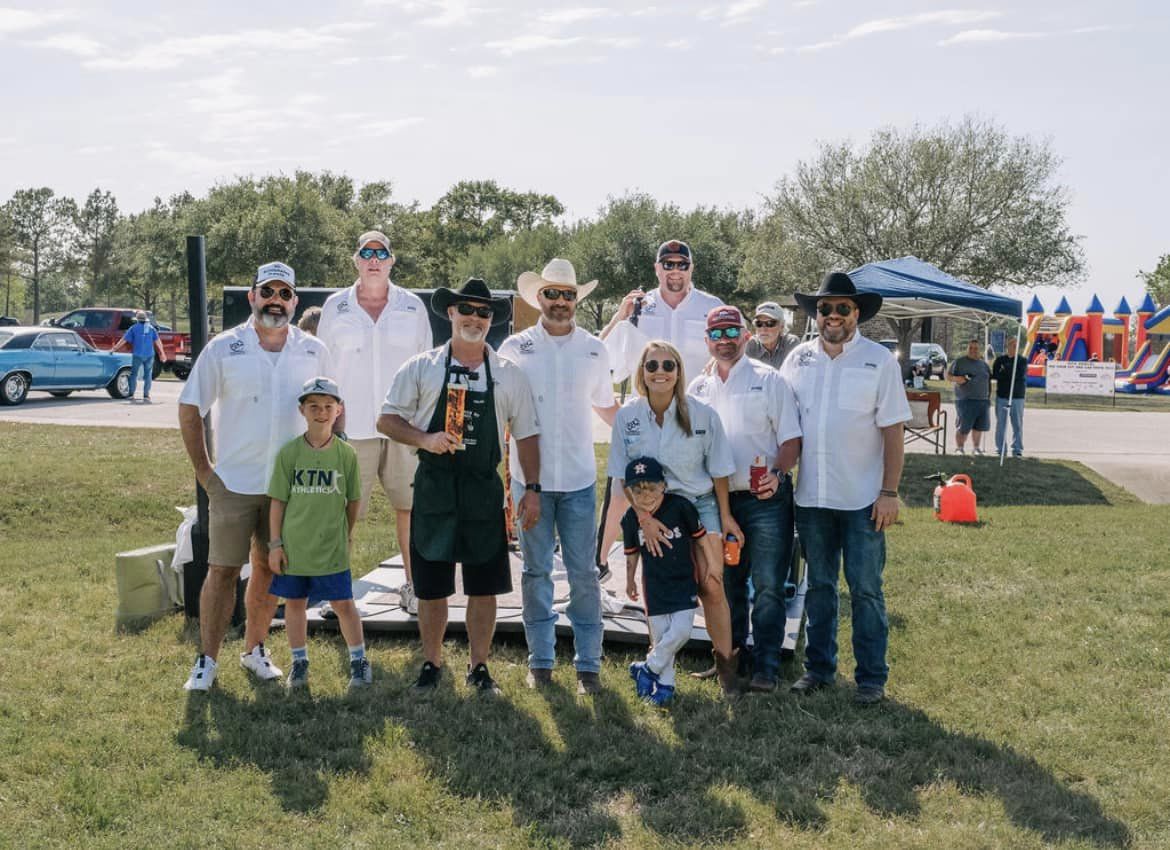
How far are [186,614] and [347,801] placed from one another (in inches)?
115

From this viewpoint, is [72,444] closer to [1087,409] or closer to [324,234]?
[1087,409]

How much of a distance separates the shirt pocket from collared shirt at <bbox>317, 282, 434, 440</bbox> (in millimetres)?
2337

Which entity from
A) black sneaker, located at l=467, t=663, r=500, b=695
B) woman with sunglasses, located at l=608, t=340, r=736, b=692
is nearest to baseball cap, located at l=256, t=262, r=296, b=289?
woman with sunglasses, located at l=608, t=340, r=736, b=692

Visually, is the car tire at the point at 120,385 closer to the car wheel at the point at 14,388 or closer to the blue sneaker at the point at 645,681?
the car wheel at the point at 14,388

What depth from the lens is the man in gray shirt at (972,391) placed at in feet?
50.4

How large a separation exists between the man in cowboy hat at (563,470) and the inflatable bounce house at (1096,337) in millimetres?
32941

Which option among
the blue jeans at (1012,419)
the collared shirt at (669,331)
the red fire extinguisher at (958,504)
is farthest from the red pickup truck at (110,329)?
the collared shirt at (669,331)

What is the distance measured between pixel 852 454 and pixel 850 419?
16cm

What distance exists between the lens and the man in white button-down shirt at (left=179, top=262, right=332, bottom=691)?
4.98m

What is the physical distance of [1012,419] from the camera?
15047mm

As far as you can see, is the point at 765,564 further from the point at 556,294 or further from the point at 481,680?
the point at 556,294

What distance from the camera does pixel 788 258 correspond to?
40.4 m

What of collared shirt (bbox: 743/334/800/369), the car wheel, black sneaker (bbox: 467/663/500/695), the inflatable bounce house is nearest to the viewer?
black sneaker (bbox: 467/663/500/695)

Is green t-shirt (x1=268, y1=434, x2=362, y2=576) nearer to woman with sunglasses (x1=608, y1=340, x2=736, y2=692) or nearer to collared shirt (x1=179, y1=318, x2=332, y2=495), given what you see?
collared shirt (x1=179, y1=318, x2=332, y2=495)
